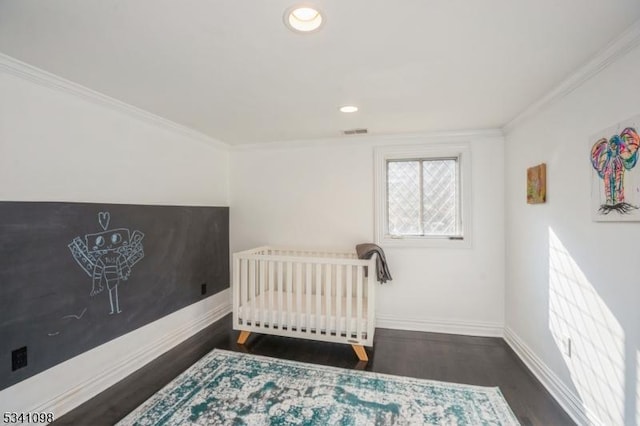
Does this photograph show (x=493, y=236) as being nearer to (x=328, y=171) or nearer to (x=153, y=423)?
(x=328, y=171)

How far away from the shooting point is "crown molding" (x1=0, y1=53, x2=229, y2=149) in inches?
64.9

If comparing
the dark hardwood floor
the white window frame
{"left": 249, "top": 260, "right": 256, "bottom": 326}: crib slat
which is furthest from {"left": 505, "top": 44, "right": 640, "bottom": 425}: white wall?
{"left": 249, "top": 260, "right": 256, "bottom": 326}: crib slat

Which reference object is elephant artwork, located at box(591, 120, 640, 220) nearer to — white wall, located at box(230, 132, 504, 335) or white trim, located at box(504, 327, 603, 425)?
white trim, located at box(504, 327, 603, 425)

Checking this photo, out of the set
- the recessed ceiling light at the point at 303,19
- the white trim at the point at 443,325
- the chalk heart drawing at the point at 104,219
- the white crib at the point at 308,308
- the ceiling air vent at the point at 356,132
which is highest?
the ceiling air vent at the point at 356,132

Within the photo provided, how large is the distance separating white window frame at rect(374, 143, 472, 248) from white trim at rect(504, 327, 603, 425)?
103 centimetres

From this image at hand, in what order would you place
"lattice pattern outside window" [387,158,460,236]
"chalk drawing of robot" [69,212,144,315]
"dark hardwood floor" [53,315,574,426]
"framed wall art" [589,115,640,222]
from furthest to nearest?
1. "lattice pattern outside window" [387,158,460,236]
2. "chalk drawing of robot" [69,212,144,315]
3. "dark hardwood floor" [53,315,574,426]
4. "framed wall art" [589,115,640,222]

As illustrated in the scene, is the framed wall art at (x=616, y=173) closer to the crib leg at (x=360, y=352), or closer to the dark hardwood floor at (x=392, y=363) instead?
the dark hardwood floor at (x=392, y=363)

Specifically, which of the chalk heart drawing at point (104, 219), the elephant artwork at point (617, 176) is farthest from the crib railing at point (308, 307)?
the elephant artwork at point (617, 176)

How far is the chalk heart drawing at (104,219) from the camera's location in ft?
6.91

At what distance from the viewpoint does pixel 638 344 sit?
136 cm

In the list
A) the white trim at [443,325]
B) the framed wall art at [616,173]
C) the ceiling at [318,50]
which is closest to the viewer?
the ceiling at [318,50]

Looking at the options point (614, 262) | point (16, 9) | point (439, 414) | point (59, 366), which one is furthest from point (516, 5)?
point (59, 366)

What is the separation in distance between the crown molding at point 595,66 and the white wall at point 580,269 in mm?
35

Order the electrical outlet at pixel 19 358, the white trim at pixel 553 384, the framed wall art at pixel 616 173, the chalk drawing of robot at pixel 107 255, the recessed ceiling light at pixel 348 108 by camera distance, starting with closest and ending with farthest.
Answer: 1. the framed wall art at pixel 616 173
2. the electrical outlet at pixel 19 358
3. the white trim at pixel 553 384
4. the chalk drawing of robot at pixel 107 255
5. the recessed ceiling light at pixel 348 108
